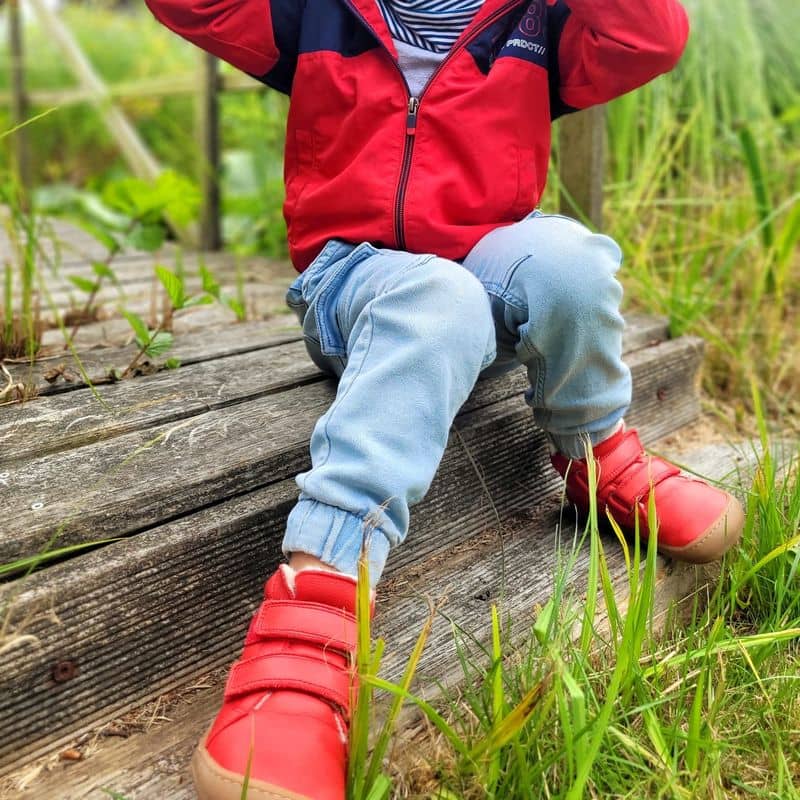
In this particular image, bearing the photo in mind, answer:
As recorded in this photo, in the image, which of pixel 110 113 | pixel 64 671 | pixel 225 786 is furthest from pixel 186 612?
pixel 110 113

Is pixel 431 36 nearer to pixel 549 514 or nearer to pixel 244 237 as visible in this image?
pixel 549 514

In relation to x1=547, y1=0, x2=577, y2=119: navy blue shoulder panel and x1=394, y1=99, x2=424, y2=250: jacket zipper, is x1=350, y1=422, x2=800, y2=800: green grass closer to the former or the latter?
x1=394, y1=99, x2=424, y2=250: jacket zipper

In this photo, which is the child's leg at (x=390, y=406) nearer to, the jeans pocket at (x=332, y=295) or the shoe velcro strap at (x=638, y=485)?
the jeans pocket at (x=332, y=295)

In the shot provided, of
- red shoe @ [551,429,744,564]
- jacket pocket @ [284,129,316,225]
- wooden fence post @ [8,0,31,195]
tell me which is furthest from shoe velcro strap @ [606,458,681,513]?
wooden fence post @ [8,0,31,195]

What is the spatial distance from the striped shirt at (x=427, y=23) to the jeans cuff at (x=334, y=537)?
0.71 meters

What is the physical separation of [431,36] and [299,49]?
198mm

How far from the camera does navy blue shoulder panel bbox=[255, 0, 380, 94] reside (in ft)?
4.40

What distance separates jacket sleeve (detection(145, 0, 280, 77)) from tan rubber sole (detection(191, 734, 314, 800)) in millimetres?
973

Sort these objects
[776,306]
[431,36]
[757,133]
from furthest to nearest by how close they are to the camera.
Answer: [757,133] → [776,306] → [431,36]

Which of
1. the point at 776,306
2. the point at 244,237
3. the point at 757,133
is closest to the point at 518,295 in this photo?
the point at 776,306

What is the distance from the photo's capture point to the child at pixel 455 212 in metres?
1.16

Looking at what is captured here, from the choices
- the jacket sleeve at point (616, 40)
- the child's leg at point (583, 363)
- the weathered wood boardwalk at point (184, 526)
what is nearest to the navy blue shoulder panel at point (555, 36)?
the jacket sleeve at point (616, 40)

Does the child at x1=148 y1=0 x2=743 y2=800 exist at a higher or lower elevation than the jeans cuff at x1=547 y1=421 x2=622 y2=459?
higher

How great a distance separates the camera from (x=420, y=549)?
136 cm
